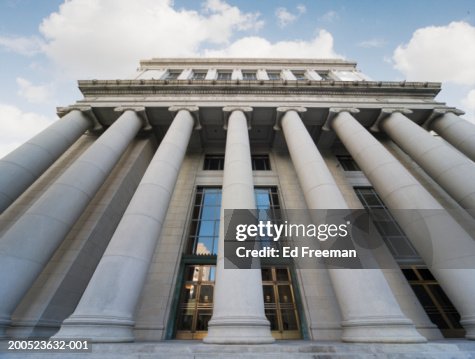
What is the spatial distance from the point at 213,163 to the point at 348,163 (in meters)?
11.8

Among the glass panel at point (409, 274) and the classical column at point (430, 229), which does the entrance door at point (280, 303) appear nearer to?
the classical column at point (430, 229)

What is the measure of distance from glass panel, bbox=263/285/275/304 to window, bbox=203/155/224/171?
997 cm

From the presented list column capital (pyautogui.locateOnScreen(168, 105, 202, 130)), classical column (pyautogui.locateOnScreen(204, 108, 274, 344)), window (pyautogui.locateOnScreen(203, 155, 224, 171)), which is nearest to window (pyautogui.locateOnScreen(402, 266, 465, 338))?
classical column (pyautogui.locateOnScreen(204, 108, 274, 344))

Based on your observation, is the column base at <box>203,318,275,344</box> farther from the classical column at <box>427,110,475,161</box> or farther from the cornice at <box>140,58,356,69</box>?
the cornice at <box>140,58,356,69</box>

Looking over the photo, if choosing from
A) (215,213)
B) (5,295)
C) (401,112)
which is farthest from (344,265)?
(401,112)

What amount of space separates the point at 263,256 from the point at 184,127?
30.9 ft

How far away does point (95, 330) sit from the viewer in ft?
18.5

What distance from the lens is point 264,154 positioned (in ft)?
62.1

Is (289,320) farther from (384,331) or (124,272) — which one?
(124,272)

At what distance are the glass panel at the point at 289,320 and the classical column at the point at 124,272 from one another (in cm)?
707

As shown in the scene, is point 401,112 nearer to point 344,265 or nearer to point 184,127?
point 344,265

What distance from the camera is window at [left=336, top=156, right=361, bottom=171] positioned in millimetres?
17594

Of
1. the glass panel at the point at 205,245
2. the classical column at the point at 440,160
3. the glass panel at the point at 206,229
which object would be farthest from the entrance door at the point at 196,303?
the classical column at the point at 440,160

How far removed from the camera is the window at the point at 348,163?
17594 mm
